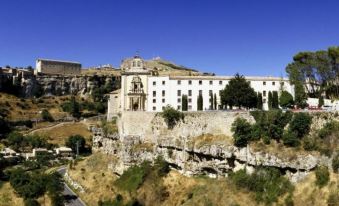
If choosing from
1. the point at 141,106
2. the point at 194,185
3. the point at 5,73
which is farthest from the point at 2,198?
the point at 5,73

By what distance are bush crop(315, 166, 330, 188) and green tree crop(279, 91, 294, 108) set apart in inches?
830

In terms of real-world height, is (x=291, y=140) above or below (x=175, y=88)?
below

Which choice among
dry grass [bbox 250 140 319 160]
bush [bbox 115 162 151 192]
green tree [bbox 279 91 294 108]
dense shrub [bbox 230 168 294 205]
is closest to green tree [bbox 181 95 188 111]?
bush [bbox 115 162 151 192]

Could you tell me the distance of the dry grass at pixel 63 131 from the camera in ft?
324

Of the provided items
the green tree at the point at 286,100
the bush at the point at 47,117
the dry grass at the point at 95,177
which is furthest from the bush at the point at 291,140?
the bush at the point at 47,117

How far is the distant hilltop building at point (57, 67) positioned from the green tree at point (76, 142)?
A: 57446 mm

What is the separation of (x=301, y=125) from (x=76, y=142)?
5802 centimetres

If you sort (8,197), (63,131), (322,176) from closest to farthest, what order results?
(322,176), (8,197), (63,131)

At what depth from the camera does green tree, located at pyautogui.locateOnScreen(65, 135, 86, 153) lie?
91838 mm

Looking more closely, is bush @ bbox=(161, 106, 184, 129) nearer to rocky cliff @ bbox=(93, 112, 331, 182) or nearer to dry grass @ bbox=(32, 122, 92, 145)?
rocky cliff @ bbox=(93, 112, 331, 182)

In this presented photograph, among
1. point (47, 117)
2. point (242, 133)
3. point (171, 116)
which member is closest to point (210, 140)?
point (242, 133)

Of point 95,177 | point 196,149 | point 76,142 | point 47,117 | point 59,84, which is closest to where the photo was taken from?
point 196,149

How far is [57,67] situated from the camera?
5866 inches

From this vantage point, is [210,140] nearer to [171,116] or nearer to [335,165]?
[171,116]
